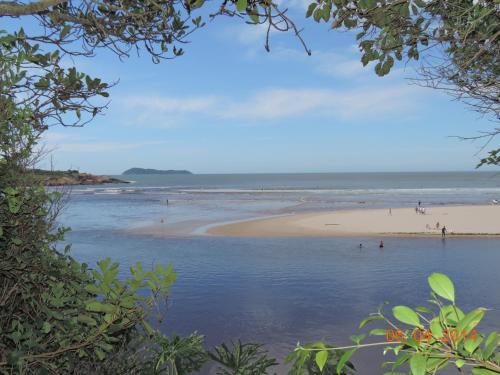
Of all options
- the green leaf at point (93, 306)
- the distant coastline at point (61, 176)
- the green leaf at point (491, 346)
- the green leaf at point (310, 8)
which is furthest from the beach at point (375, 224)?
the green leaf at point (491, 346)

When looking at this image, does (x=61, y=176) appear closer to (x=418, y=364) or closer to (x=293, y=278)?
(x=418, y=364)

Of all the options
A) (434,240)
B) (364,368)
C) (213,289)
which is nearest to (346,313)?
(364,368)

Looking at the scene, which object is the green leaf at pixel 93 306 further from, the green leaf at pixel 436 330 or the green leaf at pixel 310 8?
the green leaf at pixel 310 8

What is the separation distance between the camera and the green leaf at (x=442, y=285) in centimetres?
91

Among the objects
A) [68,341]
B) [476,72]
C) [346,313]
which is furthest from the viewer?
[346,313]

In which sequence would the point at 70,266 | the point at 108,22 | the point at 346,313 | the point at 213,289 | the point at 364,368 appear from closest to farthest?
the point at 70,266 → the point at 108,22 → the point at 364,368 → the point at 346,313 → the point at 213,289

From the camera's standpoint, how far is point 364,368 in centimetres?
1045

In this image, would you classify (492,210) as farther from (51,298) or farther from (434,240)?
(51,298)

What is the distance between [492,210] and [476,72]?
171 feet

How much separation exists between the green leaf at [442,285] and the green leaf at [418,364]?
0.15 meters

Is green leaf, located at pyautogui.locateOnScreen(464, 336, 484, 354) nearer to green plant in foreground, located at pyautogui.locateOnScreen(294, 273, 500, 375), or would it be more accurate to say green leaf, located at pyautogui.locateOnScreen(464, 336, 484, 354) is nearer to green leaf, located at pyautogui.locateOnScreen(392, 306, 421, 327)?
green plant in foreground, located at pyautogui.locateOnScreen(294, 273, 500, 375)

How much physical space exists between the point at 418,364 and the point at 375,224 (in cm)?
3957

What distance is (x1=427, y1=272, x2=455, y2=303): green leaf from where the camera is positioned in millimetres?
914

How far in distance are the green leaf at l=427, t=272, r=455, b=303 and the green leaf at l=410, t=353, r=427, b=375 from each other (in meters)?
0.15
